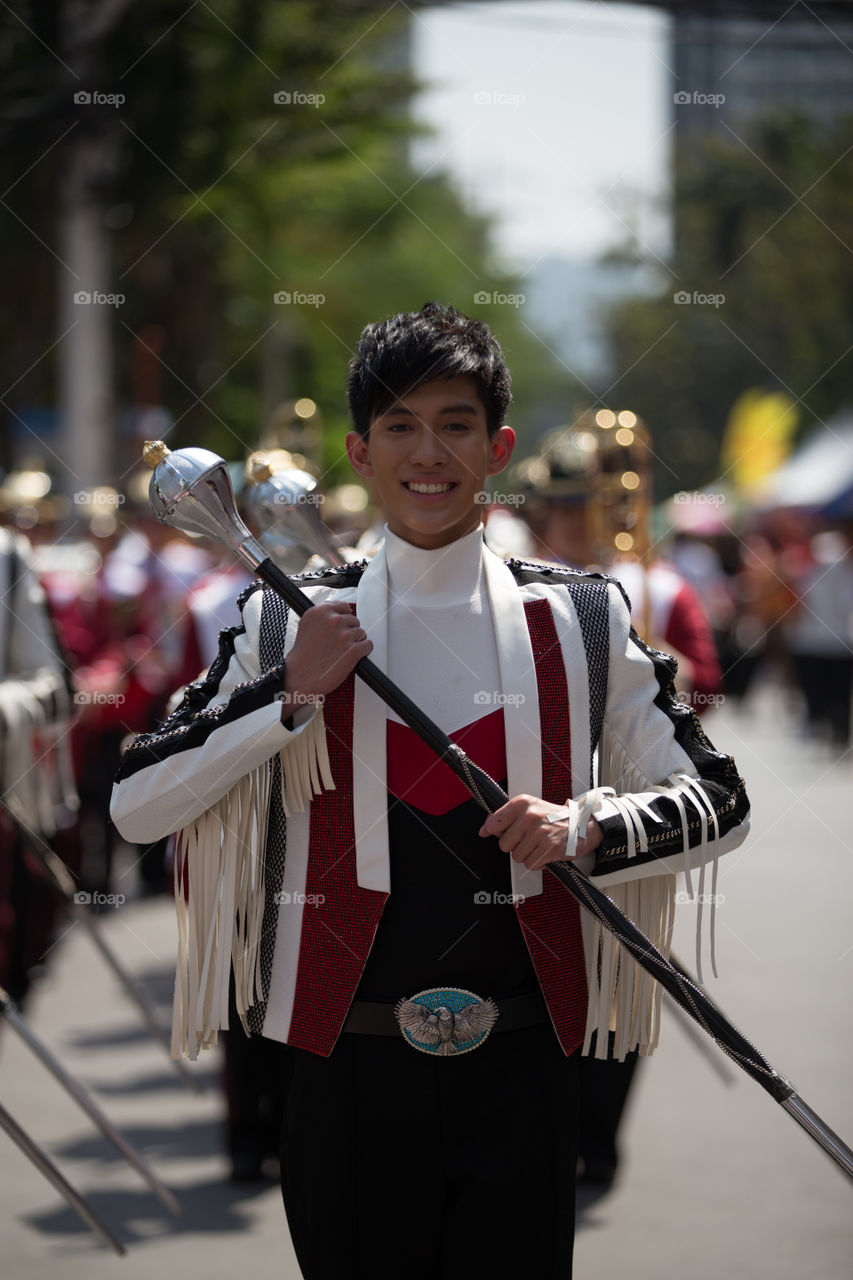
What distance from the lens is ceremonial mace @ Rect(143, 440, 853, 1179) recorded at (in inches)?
104

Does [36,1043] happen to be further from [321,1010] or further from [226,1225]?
[321,1010]

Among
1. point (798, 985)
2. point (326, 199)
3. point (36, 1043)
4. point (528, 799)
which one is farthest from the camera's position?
point (326, 199)

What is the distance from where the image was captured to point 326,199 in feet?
65.3

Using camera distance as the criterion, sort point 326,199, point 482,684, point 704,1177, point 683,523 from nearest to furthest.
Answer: point 482,684 → point 704,1177 → point 326,199 → point 683,523

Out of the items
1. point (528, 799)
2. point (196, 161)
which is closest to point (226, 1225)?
point (528, 799)

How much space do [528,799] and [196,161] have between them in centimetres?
1191

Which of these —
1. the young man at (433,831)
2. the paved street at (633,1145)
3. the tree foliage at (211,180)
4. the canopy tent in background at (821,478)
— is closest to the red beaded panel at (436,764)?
the young man at (433,831)

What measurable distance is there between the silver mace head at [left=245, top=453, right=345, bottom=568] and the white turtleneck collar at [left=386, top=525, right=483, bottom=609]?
171 centimetres
